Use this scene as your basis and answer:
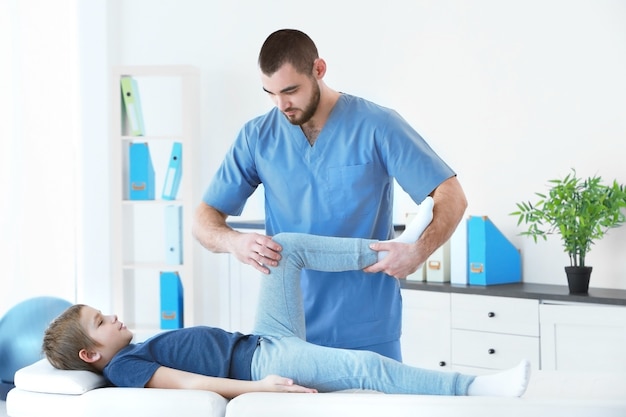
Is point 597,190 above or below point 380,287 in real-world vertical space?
above

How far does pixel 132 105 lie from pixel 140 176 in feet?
1.16

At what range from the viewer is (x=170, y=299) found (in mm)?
4480

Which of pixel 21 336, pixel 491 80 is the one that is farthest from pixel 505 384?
pixel 491 80

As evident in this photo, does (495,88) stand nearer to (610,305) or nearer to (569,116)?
(569,116)

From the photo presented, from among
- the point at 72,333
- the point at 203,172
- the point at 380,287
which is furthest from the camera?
the point at 203,172

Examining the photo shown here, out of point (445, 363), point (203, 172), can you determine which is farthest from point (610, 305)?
point (203, 172)

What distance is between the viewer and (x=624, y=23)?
3594mm

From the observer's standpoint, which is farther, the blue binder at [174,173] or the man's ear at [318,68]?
the blue binder at [174,173]

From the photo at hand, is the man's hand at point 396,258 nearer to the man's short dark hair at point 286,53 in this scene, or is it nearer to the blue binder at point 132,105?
the man's short dark hair at point 286,53

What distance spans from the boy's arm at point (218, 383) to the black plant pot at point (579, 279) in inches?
70.6

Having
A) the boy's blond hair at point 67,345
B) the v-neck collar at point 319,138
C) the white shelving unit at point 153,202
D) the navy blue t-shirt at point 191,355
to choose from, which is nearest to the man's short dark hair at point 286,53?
the v-neck collar at point 319,138

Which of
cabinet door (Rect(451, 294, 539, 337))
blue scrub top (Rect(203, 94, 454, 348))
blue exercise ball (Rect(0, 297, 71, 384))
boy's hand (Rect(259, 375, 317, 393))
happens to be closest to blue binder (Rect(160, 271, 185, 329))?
blue exercise ball (Rect(0, 297, 71, 384))

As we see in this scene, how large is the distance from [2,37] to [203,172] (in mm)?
1165

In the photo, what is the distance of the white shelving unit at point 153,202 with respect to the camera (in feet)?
14.6
